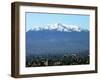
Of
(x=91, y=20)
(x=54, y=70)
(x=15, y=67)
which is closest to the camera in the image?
(x=15, y=67)

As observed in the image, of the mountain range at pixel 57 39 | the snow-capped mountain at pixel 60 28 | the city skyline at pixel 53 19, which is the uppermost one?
the city skyline at pixel 53 19

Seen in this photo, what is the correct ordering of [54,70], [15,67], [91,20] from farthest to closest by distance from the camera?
1. [91,20]
2. [54,70]
3. [15,67]

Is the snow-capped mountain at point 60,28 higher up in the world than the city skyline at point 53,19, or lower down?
lower down

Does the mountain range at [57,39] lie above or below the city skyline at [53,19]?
below

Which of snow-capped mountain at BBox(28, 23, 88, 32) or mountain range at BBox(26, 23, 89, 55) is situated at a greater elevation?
snow-capped mountain at BBox(28, 23, 88, 32)

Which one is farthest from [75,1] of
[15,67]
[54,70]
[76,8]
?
[15,67]

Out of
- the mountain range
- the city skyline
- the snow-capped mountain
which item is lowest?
the mountain range

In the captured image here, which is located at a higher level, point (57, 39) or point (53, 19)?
point (53, 19)

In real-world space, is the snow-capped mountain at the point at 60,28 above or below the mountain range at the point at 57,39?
above

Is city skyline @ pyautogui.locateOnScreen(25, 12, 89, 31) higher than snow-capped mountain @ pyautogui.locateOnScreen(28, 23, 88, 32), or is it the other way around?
city skyline @ pyautogui.locateOnScreen(25, 12, 89, 31)

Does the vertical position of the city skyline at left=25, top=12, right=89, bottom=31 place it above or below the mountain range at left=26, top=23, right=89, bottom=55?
above

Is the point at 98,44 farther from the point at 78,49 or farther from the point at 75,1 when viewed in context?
the point at 75,1
